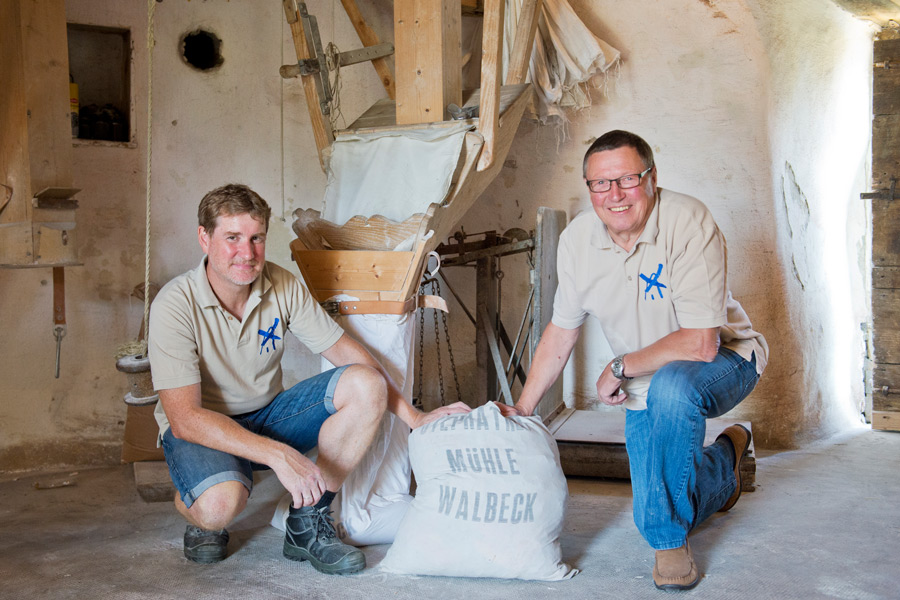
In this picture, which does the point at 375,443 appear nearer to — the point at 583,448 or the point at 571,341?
the point at 571,341

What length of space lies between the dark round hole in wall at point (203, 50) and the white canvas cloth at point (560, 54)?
4.93 feet

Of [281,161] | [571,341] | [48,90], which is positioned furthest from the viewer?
[281,161]

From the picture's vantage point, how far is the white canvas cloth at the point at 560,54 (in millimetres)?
4191

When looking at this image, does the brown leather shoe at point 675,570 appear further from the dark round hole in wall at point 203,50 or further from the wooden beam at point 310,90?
the dark round hole in wall at point 203,50

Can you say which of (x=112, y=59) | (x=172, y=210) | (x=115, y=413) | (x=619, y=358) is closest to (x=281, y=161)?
(x=172, y=210)

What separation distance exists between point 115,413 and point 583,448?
92.6 inches

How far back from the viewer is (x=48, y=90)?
3.12 metres

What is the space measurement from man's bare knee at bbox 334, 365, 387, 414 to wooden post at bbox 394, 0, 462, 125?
4.16ft

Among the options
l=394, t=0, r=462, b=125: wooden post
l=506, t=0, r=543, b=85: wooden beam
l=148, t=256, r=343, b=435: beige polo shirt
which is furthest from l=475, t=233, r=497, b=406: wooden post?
l=148, t=256, r=343, b=435: beige polo shirt

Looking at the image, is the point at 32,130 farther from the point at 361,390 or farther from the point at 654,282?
the point at 654,282

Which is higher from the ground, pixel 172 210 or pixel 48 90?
pixel 48 90

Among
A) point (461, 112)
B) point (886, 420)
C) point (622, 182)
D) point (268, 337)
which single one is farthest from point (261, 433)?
point (886, 420)

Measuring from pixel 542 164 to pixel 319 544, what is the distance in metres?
2.71

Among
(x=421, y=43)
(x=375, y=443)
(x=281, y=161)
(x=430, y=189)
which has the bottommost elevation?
(x=375, y=443)
